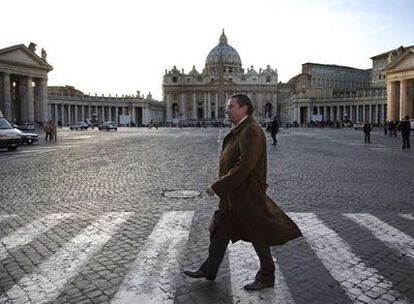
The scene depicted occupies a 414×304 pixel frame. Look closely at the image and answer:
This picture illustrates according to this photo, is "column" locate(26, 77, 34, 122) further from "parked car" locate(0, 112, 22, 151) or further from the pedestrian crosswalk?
the pedestrian crosswalk

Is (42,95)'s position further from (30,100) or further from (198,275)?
(198,275)

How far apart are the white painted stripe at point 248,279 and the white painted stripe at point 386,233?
1798mm

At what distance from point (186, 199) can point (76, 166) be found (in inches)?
292

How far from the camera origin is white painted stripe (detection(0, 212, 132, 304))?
441 cm

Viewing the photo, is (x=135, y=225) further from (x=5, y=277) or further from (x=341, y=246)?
(x=341, y=246)

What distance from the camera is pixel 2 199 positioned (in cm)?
937

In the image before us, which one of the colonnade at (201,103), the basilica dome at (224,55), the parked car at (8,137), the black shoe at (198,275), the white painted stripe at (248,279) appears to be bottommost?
the white painted stripe at (248,279)

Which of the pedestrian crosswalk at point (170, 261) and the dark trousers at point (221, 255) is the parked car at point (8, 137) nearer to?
the pedestrian crosswalk at point (170, 261)

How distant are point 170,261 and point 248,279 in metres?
1.01

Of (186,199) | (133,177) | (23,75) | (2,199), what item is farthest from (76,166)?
(23,75)

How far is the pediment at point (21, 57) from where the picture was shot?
59750 mm

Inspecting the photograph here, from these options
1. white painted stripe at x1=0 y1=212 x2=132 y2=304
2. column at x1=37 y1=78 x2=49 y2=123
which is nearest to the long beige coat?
white painted stripe at x1=0 y1=212 x2=132 y2=304

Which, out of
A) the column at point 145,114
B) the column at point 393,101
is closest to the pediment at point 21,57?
the column at point 393,101

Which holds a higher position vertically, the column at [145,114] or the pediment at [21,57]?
the pediment at [21,57]
